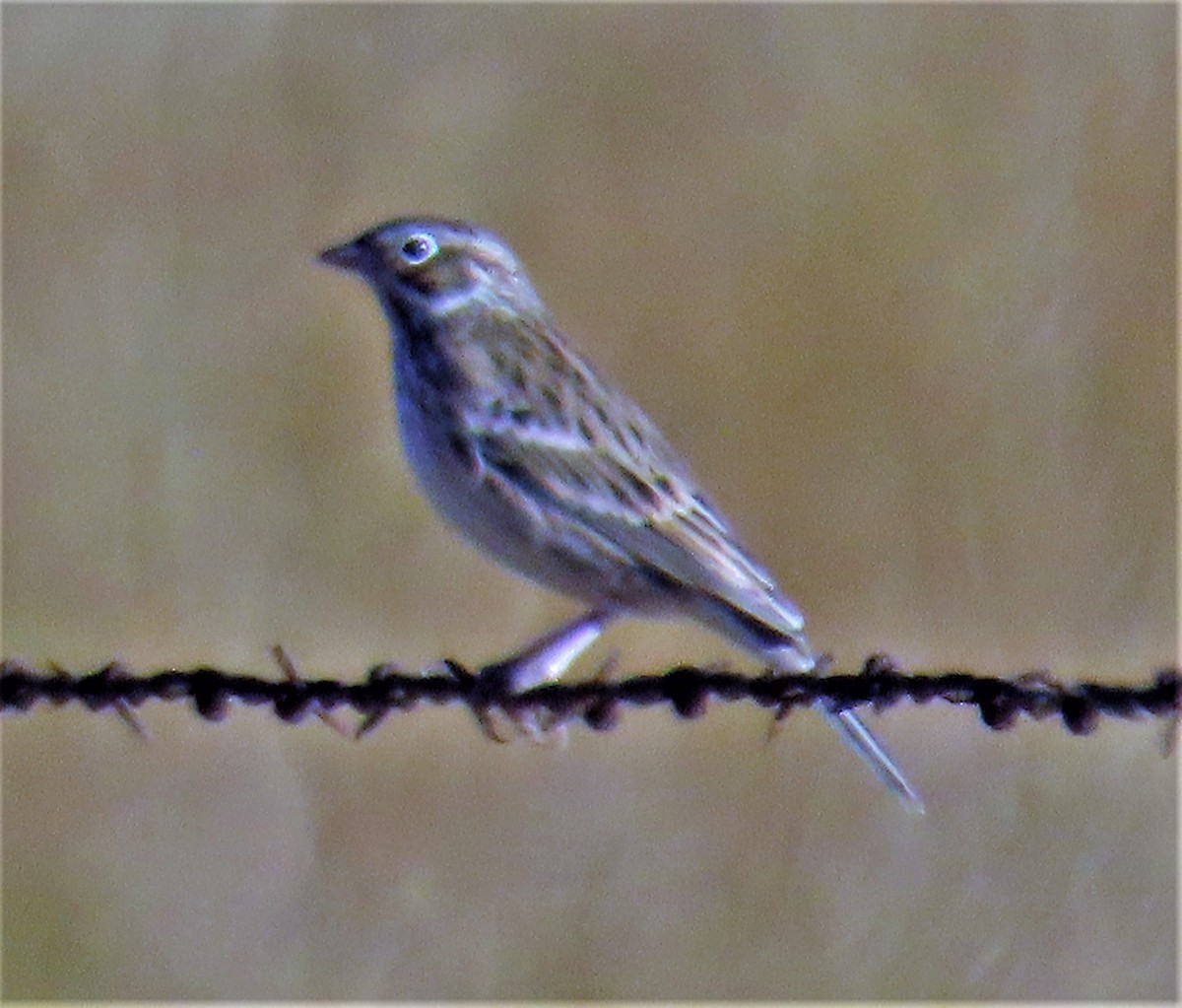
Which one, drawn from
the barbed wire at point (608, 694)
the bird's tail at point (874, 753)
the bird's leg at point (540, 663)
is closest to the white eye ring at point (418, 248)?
the bird's leg at point (540, 663)

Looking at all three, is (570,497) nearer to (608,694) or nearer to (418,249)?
(418,249)

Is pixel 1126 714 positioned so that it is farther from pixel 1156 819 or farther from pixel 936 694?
pixel 1156 819

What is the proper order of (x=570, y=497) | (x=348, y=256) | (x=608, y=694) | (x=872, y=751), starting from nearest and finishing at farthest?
(x=608, y=694) < (x=872, y=751) < (x=570, y=497) < (x=348, y=256)

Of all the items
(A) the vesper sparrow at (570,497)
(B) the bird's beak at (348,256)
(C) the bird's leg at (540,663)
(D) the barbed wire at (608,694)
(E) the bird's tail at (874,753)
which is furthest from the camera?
(B) the bird's beak at (348,256)

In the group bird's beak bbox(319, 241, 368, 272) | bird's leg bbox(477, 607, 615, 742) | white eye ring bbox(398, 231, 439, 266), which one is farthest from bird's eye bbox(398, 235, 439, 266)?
bird's leg bbox(477, 607, 615, 742)

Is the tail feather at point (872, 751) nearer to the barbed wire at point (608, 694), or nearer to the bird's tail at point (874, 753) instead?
the bird's tail at point (874, 753)

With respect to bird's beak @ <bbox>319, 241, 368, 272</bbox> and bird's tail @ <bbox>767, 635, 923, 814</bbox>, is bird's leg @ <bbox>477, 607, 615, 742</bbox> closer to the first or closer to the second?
bird's tail @ <bbox>767, 635, 923, 814</bbox>

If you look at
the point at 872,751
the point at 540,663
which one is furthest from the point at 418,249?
the point at 872,751
